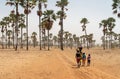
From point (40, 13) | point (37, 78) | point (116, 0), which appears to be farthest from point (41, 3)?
point (37, 78)

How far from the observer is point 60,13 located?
297ft

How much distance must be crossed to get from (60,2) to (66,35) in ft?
284

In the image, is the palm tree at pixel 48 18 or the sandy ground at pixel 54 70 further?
the palm tree at pixel 48 18

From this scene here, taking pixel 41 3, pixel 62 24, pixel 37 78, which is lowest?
pixel 37 78

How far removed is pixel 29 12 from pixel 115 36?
10004 centimetres

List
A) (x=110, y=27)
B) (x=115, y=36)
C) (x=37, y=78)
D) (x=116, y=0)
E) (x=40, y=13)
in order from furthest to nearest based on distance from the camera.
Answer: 1. (x=115, y=36)
2. (x=110, y=27)
3. (x=40, y=13)
4. (x=116, y=0)
5. (x=37, y=78)

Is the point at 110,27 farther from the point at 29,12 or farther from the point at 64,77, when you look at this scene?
the point at 64,77

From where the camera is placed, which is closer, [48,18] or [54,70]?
[54,70]

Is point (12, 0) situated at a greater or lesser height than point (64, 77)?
greater

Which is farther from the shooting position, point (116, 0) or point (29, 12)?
point (29, 12)

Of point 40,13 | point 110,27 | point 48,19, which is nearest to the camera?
point 40,13

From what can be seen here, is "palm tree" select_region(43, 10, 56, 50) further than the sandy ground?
Yes

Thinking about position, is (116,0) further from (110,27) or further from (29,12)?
(110,27)

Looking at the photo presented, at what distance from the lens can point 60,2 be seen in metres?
89.8
